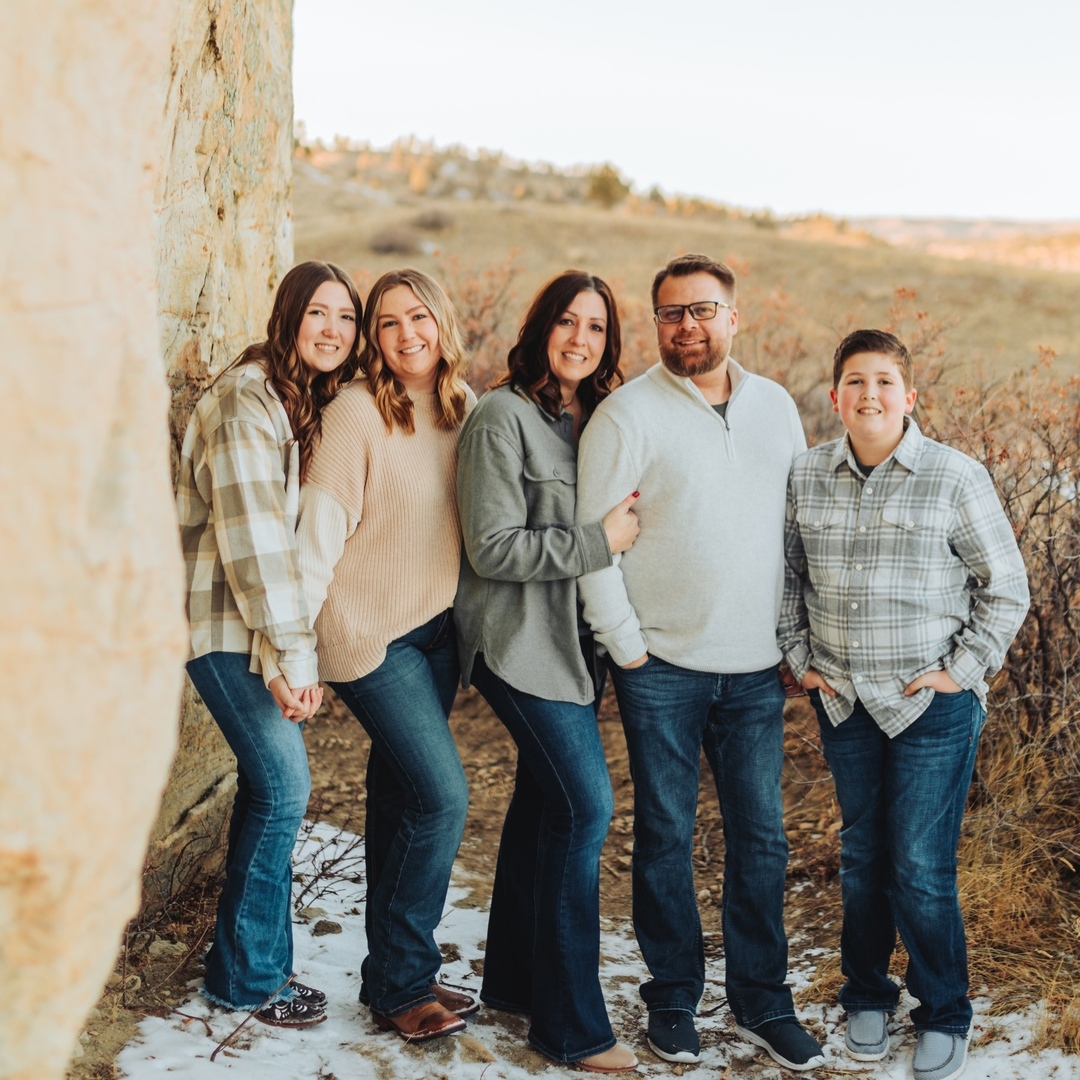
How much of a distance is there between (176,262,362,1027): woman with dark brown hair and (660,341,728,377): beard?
0.96 metres

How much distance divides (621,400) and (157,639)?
1.76m

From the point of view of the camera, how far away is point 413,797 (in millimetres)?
3205

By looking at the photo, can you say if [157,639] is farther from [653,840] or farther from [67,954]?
[653,840]

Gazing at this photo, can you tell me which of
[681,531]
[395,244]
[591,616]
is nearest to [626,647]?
[591,616]

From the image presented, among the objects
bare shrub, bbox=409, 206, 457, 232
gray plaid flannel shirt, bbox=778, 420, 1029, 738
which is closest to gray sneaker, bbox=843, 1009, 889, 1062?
gray plaid flannel shirt, bbox=778, 420, 1029, 738

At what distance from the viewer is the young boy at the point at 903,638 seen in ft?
10.2

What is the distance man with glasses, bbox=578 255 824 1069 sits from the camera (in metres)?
3.20

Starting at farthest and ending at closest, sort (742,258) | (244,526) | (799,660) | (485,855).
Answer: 1. (742,258)
2. (485,855)
3. (799,660)
4. (244,526)

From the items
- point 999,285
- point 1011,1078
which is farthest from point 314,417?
point 999,285

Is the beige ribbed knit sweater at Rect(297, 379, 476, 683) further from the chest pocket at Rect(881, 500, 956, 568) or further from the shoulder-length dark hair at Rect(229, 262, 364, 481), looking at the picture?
the chest pocket at Rect(881, 500, 956, 568)

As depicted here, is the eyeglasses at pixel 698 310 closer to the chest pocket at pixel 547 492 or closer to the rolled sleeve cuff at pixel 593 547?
the chest pocket at pixel 547 492

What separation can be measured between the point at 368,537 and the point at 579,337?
33.4 inches

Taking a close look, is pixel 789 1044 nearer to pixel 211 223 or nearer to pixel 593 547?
pixel 593 547

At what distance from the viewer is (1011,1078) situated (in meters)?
3.13
